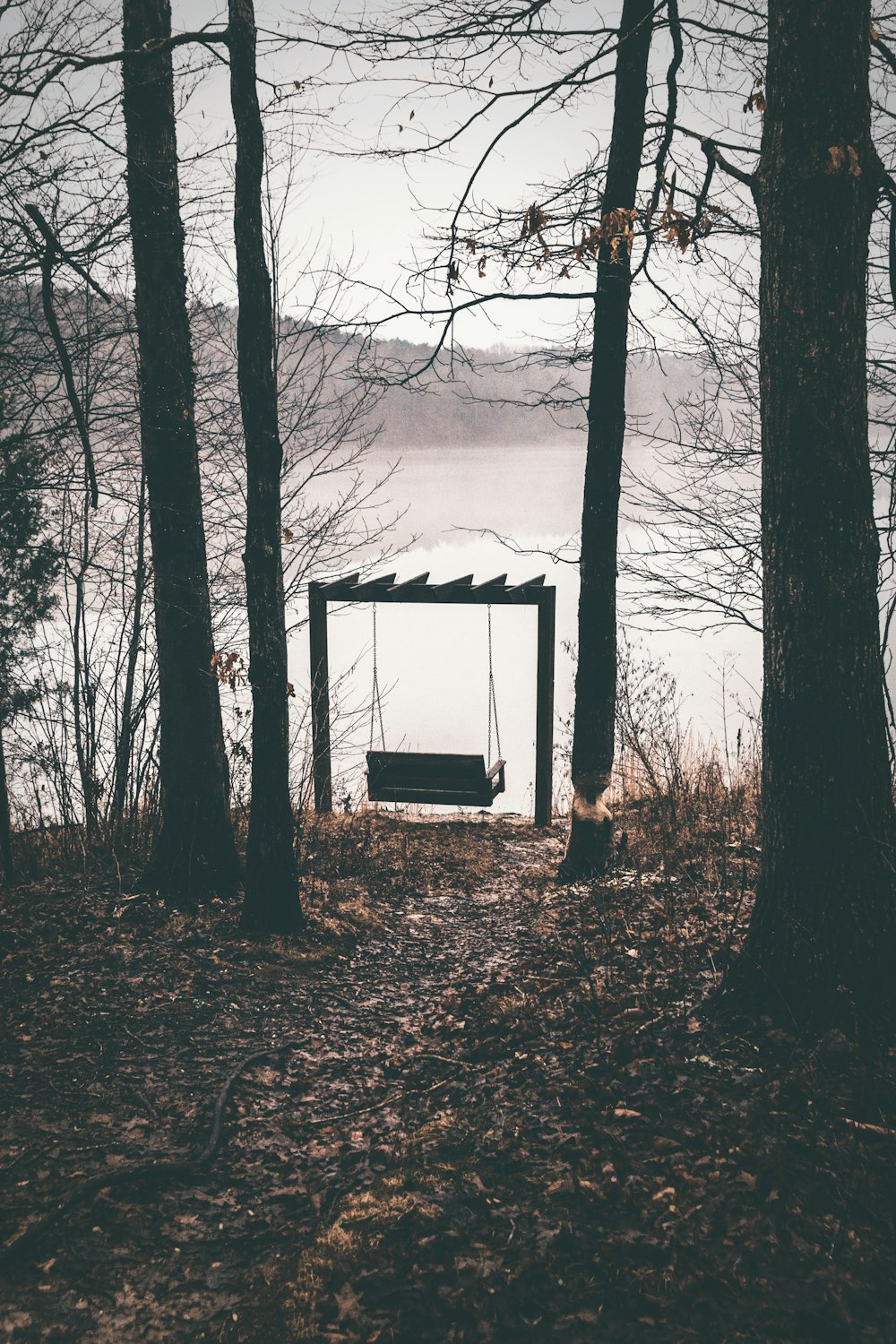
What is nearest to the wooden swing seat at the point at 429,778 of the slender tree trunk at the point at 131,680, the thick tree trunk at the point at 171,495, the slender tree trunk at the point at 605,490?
the slender tree trunk at the point at 605,490

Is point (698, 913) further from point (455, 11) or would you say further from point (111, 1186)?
point (455, 11)

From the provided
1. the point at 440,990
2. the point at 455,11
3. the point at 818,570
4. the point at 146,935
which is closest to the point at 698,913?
the point at 440,990

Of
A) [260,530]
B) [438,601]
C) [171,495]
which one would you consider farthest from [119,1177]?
[438,601]

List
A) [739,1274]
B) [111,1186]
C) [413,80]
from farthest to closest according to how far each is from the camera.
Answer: [413,80] → [111,1186] → [739,1274]

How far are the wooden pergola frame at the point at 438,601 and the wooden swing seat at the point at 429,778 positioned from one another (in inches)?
50.0

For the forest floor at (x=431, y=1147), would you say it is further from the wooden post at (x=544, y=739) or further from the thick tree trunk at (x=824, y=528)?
the wooden post at (x=544, y=739)

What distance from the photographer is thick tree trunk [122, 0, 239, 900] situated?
19.8 feet

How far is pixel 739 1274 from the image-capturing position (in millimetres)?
2621

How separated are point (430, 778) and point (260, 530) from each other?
3.17 metres

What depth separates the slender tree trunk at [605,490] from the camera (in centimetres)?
669

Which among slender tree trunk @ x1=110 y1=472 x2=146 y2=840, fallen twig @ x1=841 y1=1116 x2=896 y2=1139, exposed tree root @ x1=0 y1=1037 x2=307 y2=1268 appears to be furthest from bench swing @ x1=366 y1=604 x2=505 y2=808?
fallen twig @ x1=841 y1=1116 x2=896 y2=1139

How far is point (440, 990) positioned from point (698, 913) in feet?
5.64

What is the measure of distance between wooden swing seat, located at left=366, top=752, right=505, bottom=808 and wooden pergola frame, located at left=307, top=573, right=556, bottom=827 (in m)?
1.27

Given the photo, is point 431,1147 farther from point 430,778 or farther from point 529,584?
point 529,584
